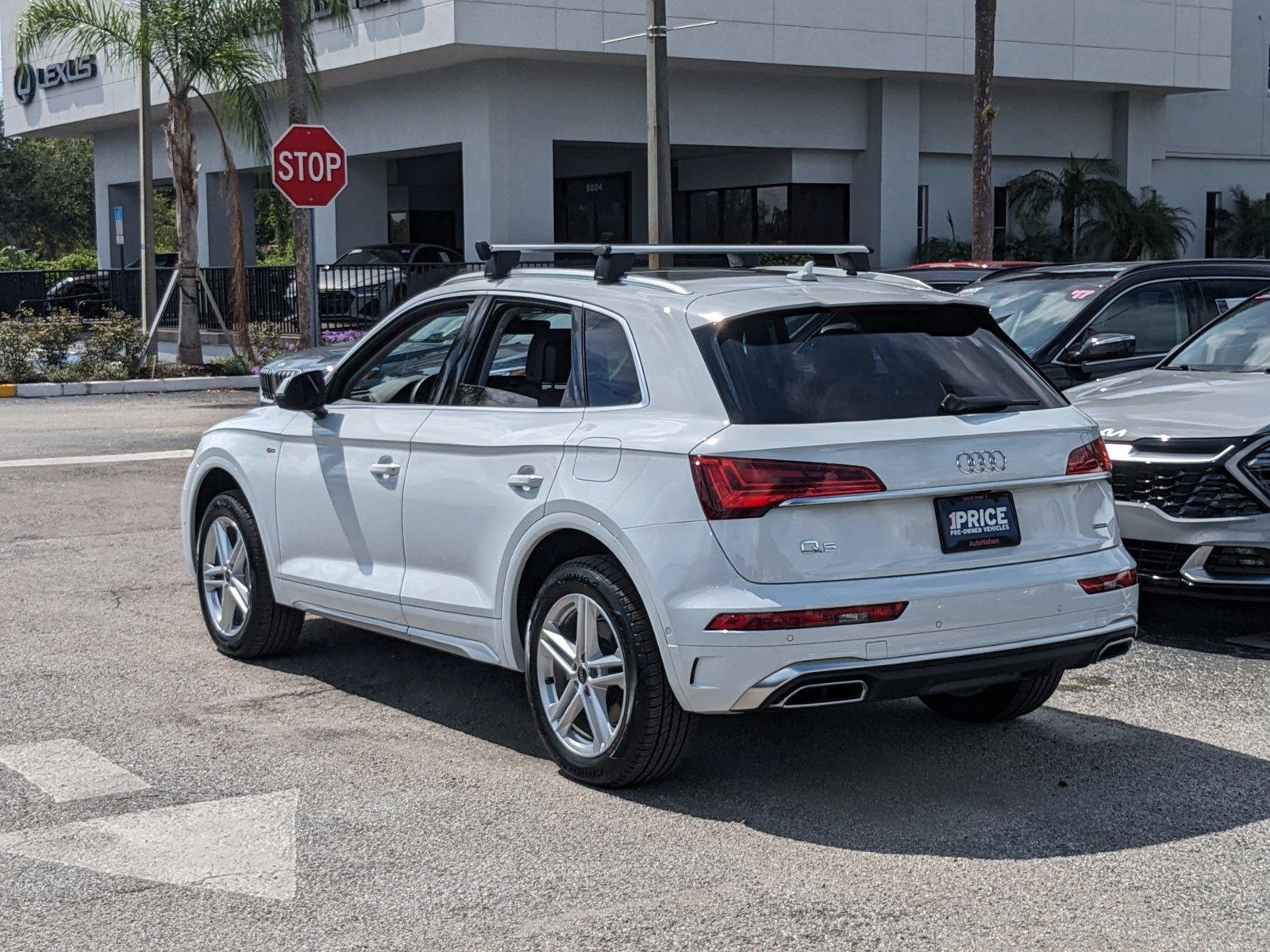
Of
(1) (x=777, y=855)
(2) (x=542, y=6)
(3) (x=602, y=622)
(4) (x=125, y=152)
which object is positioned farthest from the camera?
(4) (x=125, y=152)

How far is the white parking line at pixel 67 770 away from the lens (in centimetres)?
561

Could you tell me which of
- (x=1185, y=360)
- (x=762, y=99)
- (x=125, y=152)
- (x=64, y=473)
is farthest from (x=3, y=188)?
(x=1185, y=360)

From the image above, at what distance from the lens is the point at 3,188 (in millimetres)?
72125

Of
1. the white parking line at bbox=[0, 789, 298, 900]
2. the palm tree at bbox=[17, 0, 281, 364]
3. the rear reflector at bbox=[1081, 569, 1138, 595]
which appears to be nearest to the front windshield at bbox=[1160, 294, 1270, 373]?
the rear reflector at bbox=[1081, 569, 1138, 595]

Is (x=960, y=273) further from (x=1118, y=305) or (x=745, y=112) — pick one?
(x=745, y=112)

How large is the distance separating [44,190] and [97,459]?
206 feet

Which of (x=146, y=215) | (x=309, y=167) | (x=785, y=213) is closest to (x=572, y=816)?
(x=309, y=167)

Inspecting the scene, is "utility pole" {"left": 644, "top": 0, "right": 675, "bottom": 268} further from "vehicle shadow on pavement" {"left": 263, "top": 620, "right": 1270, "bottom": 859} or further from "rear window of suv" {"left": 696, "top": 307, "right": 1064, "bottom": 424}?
"rear window of suv" {"left": 696, "top": 307, "right": 1064, "bottom": 424}

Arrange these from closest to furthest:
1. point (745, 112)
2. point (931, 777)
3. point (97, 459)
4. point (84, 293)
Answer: point (931, 777) → point (97, 459) → point (745, 112) → point (84, 293)

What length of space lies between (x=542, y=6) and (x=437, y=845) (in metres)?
24.7

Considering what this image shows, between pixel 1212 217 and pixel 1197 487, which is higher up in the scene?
pixel 1212 217

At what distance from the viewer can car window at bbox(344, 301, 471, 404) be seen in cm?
666

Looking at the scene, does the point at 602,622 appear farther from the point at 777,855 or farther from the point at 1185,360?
the point at 1185,360

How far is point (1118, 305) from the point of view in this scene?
10930mm
